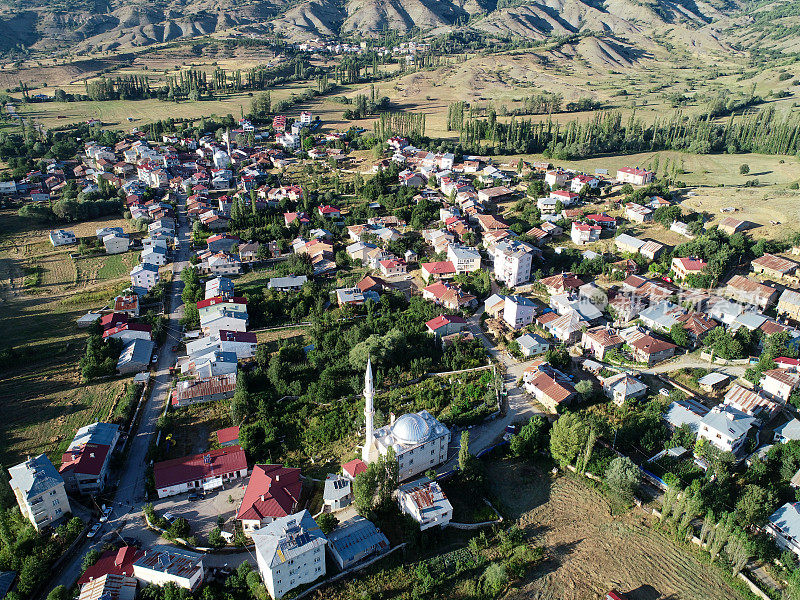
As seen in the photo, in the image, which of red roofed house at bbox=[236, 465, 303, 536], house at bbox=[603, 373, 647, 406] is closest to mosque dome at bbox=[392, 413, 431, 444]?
red roofed house at bbox=[236, 465, 303, 536]

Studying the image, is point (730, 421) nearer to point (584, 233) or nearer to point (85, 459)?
point (584, 233)

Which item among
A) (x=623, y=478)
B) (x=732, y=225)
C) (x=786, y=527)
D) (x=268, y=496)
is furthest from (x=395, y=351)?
(x=732, y=225)

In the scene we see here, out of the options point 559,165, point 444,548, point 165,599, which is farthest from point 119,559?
point 559,165

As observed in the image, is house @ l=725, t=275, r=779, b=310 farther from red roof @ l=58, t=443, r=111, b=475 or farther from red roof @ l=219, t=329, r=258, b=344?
red roof @ l=58, t=443, r=111, b=475

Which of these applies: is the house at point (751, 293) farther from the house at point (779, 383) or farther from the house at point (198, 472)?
the house at point (198, 472)

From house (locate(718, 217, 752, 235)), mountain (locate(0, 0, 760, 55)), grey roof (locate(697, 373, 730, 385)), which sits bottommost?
grey roof (locate(697, 373, 730, 385))

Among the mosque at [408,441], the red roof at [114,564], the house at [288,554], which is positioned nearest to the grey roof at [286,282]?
the mosque at [408,441]

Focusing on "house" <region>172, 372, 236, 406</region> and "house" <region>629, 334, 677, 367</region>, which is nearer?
"house" <region>172, 372, 236, 406</region>
